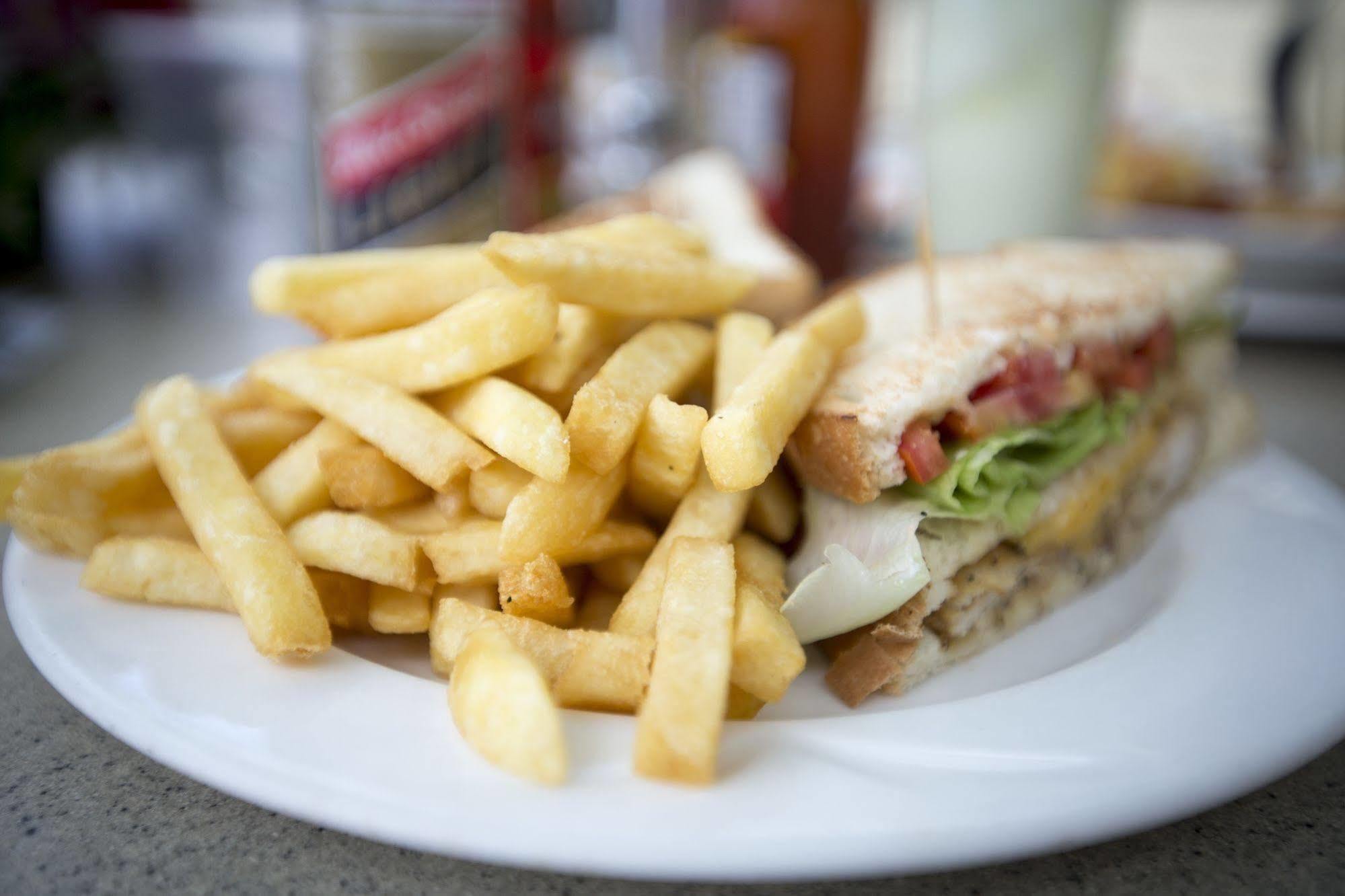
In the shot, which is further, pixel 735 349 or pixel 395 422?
pixel 735 349

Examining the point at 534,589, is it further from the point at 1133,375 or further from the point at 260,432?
the point at 1133,375

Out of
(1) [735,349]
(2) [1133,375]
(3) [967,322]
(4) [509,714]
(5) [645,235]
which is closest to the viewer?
(4) [509,714]

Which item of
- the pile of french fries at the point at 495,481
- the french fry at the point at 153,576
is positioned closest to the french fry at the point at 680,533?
the pile of french fries at the point at 495,481

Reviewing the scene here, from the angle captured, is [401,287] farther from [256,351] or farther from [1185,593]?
[256,351]

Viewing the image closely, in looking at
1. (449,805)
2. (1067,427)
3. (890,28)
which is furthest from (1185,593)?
(890,28)

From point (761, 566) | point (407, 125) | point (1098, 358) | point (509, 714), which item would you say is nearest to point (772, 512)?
point (761, 566)

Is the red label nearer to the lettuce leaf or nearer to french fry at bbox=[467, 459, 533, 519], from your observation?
french fry at bbox=[467, 459, 533, 519]
